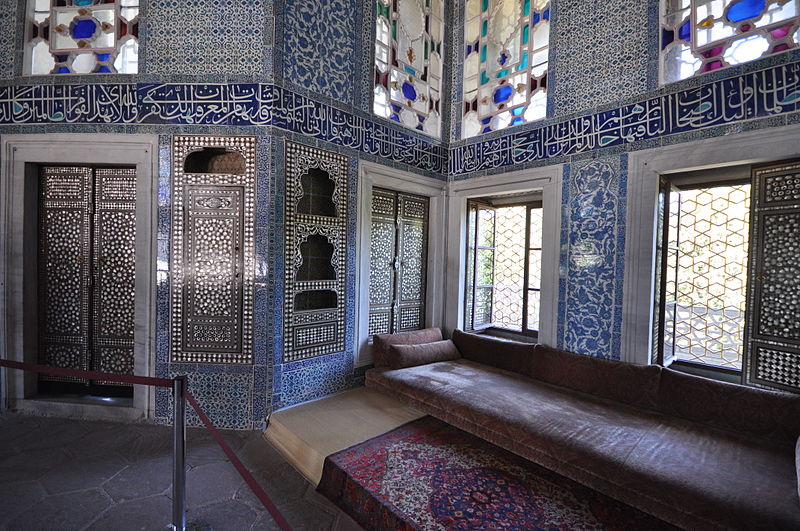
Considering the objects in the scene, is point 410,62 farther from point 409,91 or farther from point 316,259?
point 316,259

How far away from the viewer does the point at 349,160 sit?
12.6 ft

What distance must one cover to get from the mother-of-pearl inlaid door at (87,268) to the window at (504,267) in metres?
3.77

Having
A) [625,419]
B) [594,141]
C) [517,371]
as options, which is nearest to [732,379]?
[625,419]

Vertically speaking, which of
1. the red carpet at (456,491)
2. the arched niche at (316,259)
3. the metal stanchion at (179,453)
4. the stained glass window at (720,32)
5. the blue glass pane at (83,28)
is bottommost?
the red carpet at (456,491)

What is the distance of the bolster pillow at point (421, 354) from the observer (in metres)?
3.86

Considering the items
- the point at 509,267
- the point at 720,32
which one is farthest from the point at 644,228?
the point at 509,267

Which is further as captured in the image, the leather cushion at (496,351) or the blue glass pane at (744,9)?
the leather cushion at (496,351)

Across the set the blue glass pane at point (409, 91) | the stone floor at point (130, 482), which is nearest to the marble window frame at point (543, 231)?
the blue glass pane at point (409, 91)

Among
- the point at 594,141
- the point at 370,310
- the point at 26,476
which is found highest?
the point at 594,141

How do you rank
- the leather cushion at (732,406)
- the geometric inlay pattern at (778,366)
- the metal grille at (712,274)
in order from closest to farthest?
the leather cushion at (732,406)
the geometric inlay pattern at (778,366)
the metal grille at (712,274)

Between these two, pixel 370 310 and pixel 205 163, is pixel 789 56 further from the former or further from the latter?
pixel 205 163

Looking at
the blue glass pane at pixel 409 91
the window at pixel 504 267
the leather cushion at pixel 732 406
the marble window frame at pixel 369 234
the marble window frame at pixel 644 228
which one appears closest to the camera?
the leather cushion at pixel 732 406

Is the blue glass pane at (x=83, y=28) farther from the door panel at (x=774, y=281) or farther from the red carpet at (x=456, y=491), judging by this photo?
the door panel at (x=774, y=281)

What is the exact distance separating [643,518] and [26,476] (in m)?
4.02
